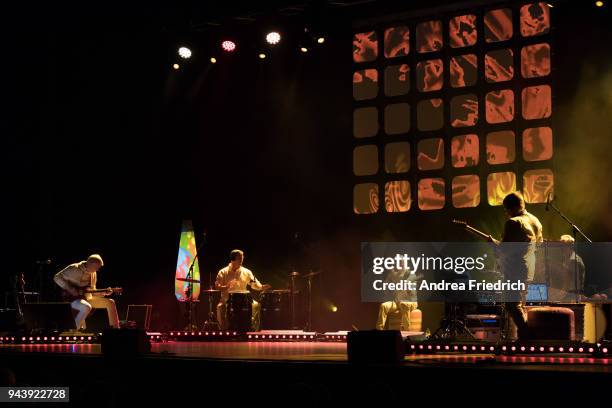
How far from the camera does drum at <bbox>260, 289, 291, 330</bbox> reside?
11.6 m

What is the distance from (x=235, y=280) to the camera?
1144 centimetres

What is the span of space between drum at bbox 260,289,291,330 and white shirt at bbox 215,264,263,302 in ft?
0.94

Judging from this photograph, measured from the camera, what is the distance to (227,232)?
12.8m

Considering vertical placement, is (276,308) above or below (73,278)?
below

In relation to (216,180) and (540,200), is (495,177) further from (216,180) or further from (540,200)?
(216,180)

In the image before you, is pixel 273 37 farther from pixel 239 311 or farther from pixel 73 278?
pixel 73 278

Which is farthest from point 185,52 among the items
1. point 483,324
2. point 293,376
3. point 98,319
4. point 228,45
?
point 293,376

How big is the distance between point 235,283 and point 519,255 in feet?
17.9

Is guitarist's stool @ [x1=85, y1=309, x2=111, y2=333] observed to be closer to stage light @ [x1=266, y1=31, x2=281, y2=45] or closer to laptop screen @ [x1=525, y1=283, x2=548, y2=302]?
stage light @ [x1=266, y1=31, x2=281, y2=45]

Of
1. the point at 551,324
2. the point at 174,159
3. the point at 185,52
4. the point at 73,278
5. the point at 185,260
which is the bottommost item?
the point at 551,324

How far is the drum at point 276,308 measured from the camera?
1157cm

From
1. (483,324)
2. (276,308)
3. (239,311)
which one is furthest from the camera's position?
(276,308)

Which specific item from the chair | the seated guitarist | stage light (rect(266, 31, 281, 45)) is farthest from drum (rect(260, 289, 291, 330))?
stage light (rect(266, 31, 281, 45))

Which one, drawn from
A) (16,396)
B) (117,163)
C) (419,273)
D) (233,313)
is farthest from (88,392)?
(117,163)
